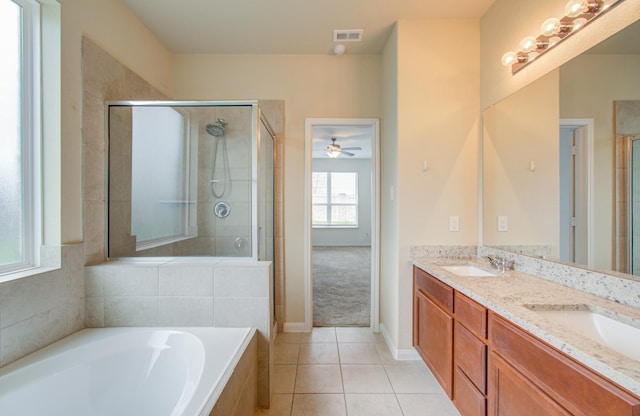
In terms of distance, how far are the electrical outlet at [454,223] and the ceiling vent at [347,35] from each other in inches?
70.0

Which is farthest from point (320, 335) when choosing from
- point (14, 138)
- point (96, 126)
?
point (14, 138)

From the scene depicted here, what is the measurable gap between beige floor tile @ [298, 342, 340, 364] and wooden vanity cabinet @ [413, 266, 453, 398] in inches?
27.0

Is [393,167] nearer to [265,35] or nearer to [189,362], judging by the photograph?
[265,35]

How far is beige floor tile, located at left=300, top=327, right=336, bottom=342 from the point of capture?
249 cm

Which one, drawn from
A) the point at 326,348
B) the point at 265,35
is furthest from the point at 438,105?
the point at 326,348

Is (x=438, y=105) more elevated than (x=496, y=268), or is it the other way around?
(x=438, y=105)

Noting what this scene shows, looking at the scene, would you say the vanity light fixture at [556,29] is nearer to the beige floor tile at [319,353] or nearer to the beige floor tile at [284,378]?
the beige floor tile at [319,353]

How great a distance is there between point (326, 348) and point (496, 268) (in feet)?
5.06

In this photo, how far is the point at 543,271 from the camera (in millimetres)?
1546

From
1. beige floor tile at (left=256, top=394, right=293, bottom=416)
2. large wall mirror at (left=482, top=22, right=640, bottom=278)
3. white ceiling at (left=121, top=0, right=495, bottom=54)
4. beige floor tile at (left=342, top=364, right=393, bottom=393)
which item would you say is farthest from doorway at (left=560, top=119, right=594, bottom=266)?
beige floor tile at (left=256, top=394, right=293, bottom=416)

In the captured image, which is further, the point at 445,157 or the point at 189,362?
the point at 445,157

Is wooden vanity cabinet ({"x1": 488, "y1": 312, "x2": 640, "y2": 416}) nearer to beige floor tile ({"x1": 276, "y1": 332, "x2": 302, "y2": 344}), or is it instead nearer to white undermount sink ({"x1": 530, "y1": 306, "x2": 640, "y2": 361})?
white undermount sink ({"x1": 530, "y1": 306, "x2": 640, "y2": 361})

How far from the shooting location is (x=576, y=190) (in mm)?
1354

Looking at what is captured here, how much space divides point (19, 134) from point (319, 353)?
247cm
